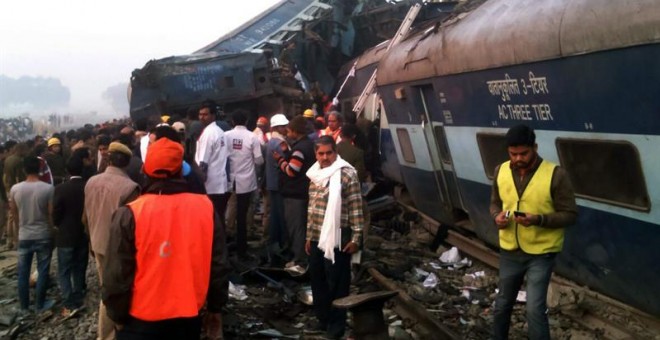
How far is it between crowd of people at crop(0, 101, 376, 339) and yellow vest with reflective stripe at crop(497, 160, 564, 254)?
1.28 m

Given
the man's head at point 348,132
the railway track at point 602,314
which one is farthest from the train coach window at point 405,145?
the railway track at point 602,314

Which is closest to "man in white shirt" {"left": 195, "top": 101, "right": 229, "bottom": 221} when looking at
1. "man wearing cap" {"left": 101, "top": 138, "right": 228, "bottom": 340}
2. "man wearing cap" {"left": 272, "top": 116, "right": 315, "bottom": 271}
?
"man wearing cap" {"left": 272, "top": 116, "right": 315, "bottom": 271}

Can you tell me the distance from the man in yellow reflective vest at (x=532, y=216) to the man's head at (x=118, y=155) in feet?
9.93

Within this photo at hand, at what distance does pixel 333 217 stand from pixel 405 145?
15.7ft

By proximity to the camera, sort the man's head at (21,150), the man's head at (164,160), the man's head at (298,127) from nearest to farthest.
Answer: the man's head at (164,160) < the man's head at (298,127) < the man's head at (21,150)

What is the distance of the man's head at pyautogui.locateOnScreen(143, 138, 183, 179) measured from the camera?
324cm

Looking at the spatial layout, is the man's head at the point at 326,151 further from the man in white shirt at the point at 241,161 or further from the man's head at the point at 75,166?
the man in white shirt at the point at 241,161

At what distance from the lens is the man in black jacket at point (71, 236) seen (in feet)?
21.4

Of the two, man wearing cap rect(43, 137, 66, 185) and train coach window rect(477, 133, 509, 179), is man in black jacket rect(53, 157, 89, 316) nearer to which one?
man wearing cap rect(43, 137, 66, 185)

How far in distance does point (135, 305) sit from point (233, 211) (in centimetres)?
579

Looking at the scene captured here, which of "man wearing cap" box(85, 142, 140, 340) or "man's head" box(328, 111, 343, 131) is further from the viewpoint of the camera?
"man's head" box(328, 111, 343, 131)

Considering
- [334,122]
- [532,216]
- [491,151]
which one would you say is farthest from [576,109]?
[334,122]

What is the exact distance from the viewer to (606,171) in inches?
189

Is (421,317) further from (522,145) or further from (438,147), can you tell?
(438,147)
